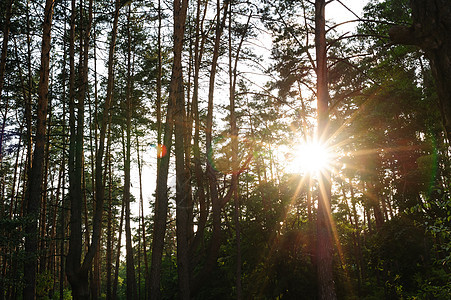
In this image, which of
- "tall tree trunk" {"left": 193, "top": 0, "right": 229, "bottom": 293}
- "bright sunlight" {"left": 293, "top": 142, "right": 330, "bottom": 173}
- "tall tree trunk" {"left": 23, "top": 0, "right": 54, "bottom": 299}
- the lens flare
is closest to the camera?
the lens flare

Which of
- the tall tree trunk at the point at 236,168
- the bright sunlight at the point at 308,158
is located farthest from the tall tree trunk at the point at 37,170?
the bright sunlight at the point at 308,158

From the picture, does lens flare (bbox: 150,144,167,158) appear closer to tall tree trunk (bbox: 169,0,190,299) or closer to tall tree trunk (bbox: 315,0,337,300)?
tall tree trunk (bbox: 169,0,190,299)

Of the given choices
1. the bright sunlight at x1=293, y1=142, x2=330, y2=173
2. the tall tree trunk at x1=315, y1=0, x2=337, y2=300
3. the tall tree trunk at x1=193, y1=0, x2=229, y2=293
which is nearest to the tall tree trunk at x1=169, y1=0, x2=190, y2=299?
the tall tree trunk at x1=193, y1=0, x2=229, y2=293

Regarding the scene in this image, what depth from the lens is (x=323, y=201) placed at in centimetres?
748

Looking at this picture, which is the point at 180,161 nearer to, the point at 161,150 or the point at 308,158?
the point at 161,150

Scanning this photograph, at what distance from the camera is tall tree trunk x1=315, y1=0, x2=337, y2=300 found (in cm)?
727

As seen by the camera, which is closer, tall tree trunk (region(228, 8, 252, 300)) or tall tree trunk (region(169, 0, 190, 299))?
tall tree trunk (region(169, 0, 190, 299))

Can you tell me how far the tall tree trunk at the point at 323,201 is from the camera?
7.27m

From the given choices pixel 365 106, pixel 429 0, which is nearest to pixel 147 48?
pixel 365 106

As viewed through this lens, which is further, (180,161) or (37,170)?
(37,170)

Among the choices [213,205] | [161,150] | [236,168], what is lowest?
[213,205]

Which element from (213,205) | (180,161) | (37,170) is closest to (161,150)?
(213,205)

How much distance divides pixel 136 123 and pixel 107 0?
708 cm

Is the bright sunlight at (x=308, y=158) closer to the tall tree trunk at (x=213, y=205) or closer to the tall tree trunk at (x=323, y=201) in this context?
the tall tree trunk at (x=323, y=201)
